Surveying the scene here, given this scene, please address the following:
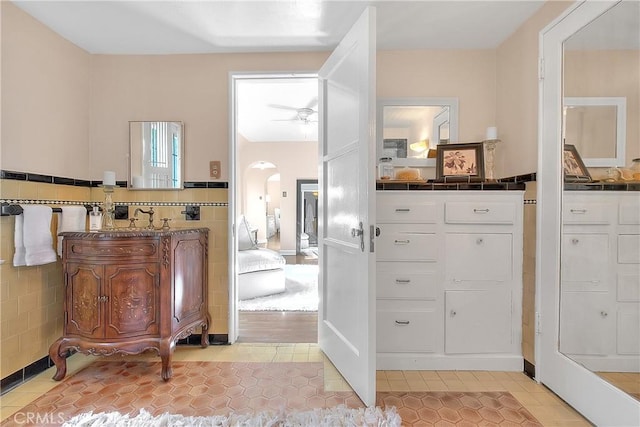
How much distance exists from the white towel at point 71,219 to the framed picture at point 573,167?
10.7 feet

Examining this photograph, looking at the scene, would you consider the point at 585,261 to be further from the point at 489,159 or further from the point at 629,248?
the point at 489,159

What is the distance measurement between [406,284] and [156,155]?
7.22ft

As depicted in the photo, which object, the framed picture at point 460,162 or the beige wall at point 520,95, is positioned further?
the framed picture at point 460,162

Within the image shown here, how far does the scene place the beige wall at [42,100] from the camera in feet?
6.24

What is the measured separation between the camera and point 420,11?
79.1 inches

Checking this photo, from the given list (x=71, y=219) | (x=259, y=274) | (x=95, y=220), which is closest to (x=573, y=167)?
(x=259, y=274)

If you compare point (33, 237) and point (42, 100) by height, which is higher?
point (42, 100)

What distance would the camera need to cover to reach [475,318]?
2123 millimetres

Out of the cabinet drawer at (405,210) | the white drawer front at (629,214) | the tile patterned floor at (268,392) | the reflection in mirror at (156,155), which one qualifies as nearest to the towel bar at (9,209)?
the reflection in mirror at (156,155)

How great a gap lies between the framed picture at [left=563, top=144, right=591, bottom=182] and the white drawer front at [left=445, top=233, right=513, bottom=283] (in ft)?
1.70

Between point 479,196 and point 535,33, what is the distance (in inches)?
44.1

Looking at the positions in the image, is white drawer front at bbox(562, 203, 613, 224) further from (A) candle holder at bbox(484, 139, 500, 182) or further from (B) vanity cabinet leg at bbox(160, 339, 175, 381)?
(B) vanity cabinet leg at bbox(160, 339, 175, 381)

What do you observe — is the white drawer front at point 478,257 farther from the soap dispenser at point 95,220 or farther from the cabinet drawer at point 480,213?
the soap dispenser at point 95,220

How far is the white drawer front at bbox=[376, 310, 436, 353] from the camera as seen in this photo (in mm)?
2125
